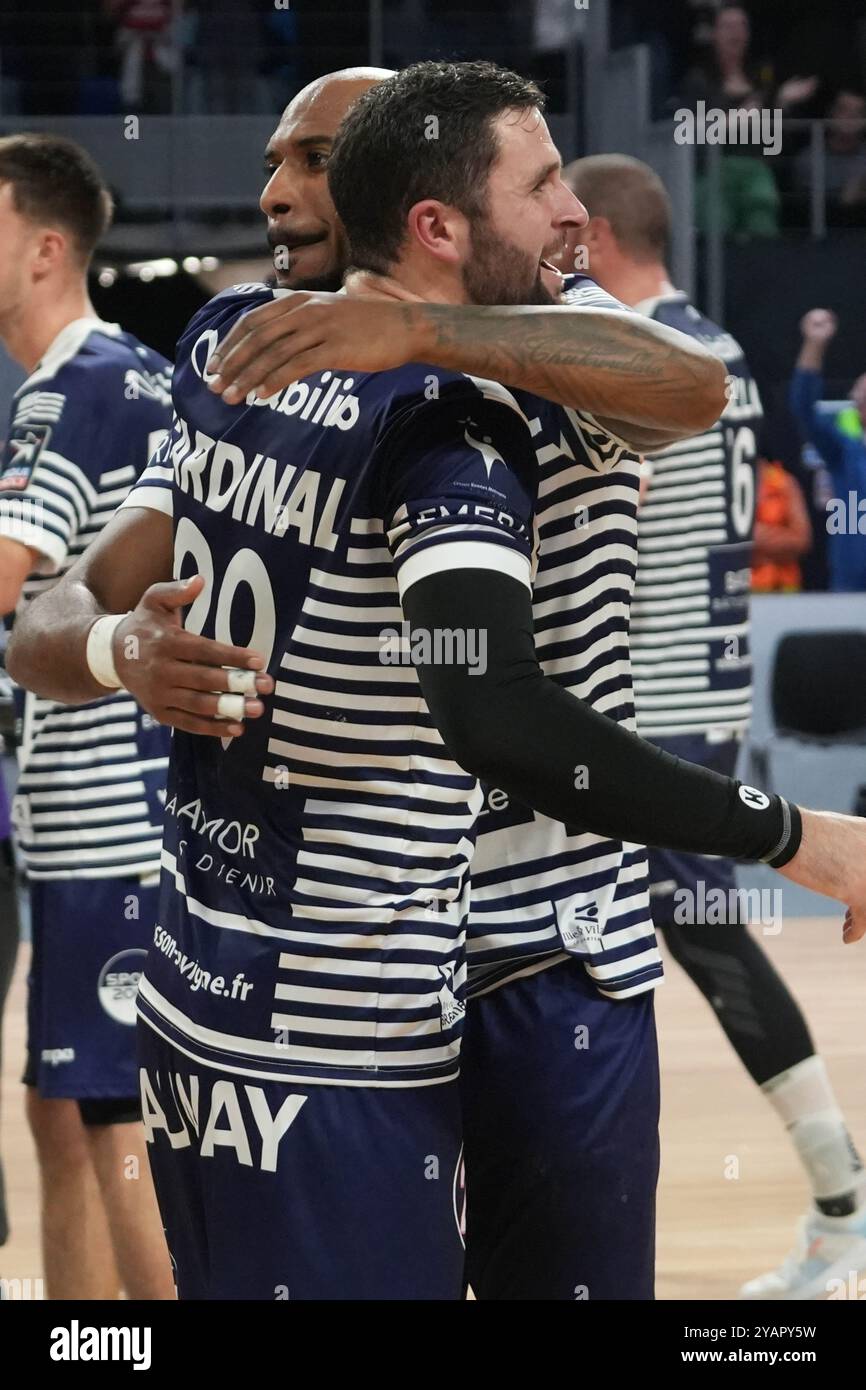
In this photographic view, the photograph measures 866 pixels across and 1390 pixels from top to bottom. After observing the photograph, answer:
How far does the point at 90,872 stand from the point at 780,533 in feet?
21.2

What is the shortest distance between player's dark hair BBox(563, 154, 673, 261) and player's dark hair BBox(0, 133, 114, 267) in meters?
1.28

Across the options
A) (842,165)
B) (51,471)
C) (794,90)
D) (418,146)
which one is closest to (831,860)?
(418,146)

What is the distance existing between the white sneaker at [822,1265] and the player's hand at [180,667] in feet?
7.20

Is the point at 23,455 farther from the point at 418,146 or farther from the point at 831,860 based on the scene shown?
the point at 831,860

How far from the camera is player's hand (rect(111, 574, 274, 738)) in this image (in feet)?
5.11

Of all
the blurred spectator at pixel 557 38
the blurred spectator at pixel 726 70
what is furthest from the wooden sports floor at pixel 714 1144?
the blurred spectator at pixel 726 70

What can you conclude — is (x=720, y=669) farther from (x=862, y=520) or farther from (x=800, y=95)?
(x=800, y=95)

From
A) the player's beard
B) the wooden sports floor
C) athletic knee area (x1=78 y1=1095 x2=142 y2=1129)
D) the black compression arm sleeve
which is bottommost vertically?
the wooden sports floor

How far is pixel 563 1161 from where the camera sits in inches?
72.6

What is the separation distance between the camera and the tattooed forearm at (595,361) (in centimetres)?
155

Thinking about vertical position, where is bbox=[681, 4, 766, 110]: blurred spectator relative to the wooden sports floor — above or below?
above

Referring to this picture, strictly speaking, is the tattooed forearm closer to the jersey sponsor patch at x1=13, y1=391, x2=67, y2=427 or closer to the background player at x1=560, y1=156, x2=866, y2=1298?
the jersey sponsor patch at x1=13, y1=391, x2=67, y2=427

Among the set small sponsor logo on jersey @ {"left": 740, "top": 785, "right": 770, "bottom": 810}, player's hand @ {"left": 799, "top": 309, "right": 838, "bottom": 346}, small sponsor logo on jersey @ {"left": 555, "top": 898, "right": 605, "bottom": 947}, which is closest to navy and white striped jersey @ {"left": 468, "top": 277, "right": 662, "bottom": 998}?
small sponsor logo on jersey @ {"left": 555, "top": 898, "right": 605, "bottom": 947}
